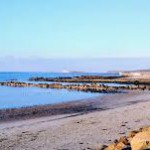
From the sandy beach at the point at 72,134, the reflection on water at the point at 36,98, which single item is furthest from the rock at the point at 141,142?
the reflection on water at the point at 36,98

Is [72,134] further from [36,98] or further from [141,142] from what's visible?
[36,98]

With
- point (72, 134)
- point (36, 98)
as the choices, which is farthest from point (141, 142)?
point (36, 98)

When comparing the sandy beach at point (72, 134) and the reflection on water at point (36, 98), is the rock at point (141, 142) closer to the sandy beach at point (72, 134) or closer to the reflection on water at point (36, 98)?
the sandy beach at point (72, 134)

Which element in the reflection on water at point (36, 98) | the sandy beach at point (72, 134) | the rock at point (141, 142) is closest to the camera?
the rock at point (141, 142)

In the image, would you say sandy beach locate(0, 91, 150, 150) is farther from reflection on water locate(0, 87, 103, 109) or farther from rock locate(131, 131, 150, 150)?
reflection on water locate(0, 87, 103, 109)

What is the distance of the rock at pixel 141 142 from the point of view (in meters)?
9.74

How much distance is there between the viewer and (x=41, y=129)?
1803 cm

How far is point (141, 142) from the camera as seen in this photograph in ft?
32.4

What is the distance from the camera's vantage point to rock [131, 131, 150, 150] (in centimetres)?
974

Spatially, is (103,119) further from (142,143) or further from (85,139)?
(142,143)

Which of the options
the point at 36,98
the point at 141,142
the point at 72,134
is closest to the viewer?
the point at 141,142

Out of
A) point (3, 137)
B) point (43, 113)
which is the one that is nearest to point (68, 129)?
point (3, 137)

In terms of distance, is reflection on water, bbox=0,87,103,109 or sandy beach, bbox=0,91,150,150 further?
reflection on water, bbox=0,87,103,109

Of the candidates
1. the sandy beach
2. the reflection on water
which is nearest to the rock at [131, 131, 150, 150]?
the sandy beach
